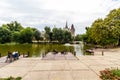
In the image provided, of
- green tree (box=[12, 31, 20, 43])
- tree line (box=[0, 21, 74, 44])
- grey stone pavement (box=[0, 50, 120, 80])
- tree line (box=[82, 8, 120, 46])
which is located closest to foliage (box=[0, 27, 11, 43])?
tree line (box=[0, 21, 74, 44])

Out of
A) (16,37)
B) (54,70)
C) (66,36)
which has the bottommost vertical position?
(54,70)

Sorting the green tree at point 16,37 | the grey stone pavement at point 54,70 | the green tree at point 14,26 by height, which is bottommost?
the grey stone pavement at point 54,70

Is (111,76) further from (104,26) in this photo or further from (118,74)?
(104,26)

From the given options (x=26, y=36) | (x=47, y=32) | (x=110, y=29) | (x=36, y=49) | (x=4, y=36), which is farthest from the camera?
(x=47, y=32)

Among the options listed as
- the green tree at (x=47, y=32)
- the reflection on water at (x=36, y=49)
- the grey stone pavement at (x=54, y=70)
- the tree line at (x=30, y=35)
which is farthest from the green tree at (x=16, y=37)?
the grey stone pavement at (x=54, y=70)

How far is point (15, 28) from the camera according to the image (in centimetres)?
12162

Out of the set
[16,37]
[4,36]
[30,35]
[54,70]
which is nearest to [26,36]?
[30,35]

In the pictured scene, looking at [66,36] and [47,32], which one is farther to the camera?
[47,32]

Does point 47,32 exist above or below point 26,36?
above

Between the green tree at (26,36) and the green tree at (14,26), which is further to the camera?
the green tree at (14,26)

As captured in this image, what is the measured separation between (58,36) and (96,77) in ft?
307

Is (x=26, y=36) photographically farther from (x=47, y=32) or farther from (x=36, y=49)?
(x=36, y=49)

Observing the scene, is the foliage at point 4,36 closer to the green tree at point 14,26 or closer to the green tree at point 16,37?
the green tree at point 16,37

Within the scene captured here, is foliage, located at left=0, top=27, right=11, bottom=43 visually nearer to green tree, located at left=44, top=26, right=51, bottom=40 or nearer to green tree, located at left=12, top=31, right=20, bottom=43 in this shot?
green tree, located at left=12, top=31, right=20, bottom=43
